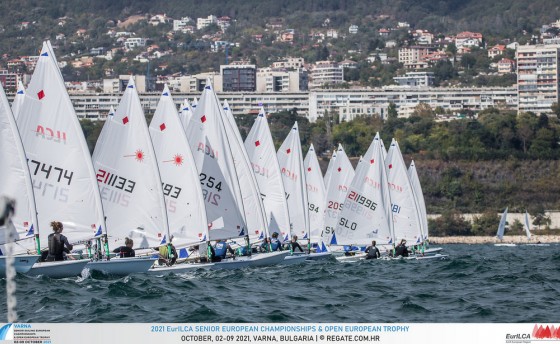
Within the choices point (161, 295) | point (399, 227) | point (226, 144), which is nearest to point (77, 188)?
point (161, 295)

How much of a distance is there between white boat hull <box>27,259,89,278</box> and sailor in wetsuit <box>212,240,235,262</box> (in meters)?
6.40

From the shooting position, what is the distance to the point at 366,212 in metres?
58.0

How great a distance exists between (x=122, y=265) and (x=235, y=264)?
5.79 metres

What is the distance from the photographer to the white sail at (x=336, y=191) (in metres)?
60.2

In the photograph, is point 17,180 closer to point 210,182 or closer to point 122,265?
point 122,265

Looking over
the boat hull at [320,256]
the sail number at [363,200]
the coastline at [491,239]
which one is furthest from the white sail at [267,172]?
the coastline at [491,239]

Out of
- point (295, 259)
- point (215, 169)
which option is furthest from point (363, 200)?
point (215, 169)

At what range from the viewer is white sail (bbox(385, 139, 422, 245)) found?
61281 millimetres

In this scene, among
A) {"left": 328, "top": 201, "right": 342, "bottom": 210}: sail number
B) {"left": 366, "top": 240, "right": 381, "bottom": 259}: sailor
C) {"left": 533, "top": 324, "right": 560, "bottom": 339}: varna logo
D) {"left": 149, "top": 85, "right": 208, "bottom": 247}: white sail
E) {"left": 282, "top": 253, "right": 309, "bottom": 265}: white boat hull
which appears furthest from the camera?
{"left": 328, "top": 201, "right": 342, "bottom": 210}: sail number

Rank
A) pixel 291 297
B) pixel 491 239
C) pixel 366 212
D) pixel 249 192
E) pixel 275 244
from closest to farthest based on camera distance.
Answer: pixel 291 297 < pixel 249 192 < pixel 275 244 < pixel 366 212 < pixel 491 239

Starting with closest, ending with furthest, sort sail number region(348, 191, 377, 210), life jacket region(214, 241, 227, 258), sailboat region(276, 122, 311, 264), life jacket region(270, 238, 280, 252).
Answer: life jacket region(214, 241, 227, 258) → life jacket region(270, 238, 280, 252) → sail number region(348, 191, 377, 210) → sailboat region(276, 122, 311, 264)

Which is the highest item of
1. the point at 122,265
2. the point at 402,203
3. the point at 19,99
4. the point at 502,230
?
the point at 19,99

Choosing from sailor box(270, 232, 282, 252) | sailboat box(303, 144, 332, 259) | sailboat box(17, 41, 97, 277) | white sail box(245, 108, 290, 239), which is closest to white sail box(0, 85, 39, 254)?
sailboat box(17, 41, 97, 277)

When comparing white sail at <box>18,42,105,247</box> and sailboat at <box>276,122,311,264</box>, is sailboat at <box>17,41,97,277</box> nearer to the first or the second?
white sail at <box>18,42,105,247</box>
